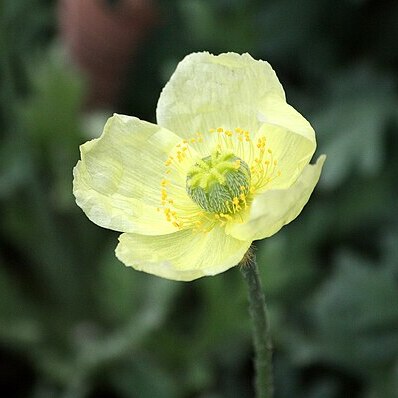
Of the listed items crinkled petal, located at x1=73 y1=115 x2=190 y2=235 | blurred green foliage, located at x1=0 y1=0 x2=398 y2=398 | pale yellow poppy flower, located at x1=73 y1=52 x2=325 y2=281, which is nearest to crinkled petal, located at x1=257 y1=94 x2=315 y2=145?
pale yellow poppy flower, located at x1=73 y1=52 x2=325 y2=281

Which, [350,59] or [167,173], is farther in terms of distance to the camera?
[350,59]

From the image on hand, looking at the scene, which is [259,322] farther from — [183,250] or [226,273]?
[226,273]

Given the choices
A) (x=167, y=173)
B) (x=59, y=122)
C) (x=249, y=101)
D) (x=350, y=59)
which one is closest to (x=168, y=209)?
(x=167, y=173)

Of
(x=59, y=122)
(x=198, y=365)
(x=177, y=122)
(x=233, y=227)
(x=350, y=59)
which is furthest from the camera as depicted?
(x=350, y=59)

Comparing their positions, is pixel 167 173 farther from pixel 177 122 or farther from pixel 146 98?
pixel 146 98

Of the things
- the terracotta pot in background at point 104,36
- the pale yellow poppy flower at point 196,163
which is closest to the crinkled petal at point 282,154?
the pale yellow poppy flower at point 196,163

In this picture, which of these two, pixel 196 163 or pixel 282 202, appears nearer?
pixel 282 202

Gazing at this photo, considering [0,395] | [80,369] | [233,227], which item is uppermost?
[233,227]

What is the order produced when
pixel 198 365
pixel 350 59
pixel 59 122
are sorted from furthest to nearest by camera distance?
pixel 350 59, pixel 59 122, pixel 198 365

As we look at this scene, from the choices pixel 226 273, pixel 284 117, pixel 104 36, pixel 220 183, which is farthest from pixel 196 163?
pixel 104 36
